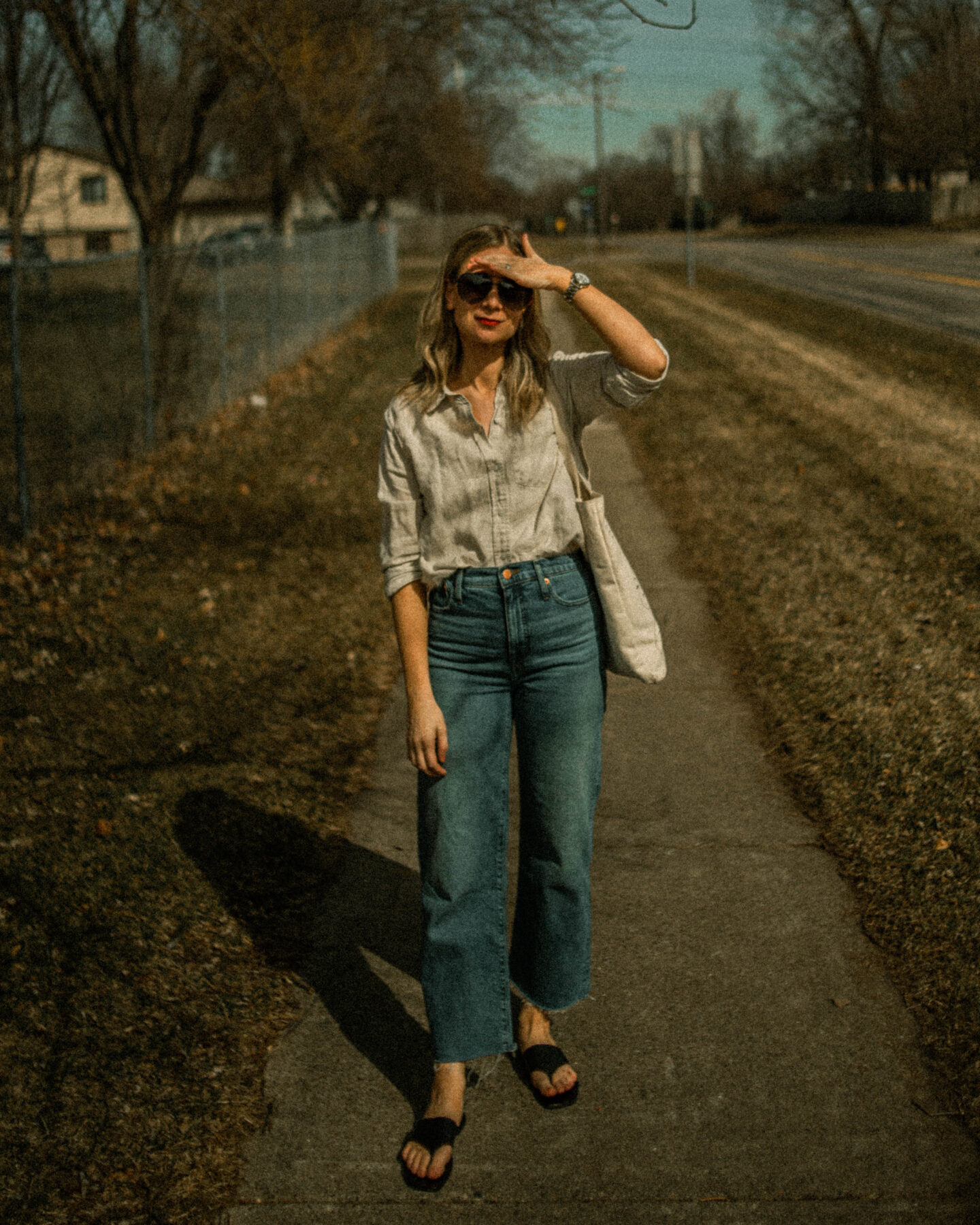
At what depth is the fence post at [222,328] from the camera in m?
12.9

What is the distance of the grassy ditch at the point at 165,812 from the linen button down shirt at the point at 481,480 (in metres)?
1.33

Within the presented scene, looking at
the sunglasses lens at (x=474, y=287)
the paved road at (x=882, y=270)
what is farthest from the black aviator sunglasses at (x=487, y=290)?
the paved road at (x=882, y=270)

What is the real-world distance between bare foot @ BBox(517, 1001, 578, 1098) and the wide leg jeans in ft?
0.47

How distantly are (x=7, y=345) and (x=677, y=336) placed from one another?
9.01 meters

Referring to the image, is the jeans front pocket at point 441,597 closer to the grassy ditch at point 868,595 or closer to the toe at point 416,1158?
the toe at point 416,1158

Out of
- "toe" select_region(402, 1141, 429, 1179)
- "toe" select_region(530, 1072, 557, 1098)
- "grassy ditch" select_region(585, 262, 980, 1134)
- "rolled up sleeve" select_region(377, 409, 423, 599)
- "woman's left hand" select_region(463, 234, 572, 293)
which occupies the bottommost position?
"toe" select_region(402, 1141, 429, 1179)

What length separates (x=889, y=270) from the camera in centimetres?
2548

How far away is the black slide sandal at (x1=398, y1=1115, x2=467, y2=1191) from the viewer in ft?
8.59

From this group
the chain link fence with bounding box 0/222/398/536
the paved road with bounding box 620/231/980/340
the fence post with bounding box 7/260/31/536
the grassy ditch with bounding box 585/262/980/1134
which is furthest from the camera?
the paved road with bounding box 620/231/980/340

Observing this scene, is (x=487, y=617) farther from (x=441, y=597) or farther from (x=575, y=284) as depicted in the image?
(x=575, y=284)

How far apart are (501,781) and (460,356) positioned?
93 cm

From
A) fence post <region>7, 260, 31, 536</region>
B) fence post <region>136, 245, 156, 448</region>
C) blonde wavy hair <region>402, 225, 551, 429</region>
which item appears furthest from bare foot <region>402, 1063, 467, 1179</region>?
fence post <region>136, 245, 156, 448</region>

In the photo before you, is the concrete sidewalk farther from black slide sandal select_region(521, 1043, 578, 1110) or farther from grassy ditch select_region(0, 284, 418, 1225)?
grassy ditch select_region(0, 284, 418, 1225)

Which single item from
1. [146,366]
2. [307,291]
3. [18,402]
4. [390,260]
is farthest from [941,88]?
[18,402]
